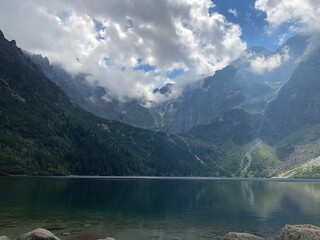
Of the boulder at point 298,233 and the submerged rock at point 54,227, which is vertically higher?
the boulder at point 298,233

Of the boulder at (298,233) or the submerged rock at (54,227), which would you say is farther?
the submerged rock at (54,227)

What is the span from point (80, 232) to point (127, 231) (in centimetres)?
831

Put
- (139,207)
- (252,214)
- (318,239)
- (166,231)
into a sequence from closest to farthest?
(318,239) → (166,231) → (252,214) → (139,207)

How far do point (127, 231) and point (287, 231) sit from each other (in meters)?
30.8

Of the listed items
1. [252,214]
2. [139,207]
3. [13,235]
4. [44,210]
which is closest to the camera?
[13,235]

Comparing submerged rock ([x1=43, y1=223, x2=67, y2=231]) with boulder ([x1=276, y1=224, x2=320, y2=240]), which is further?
submerged rock ([x1=43, y1=223, x2=67, y2=231])

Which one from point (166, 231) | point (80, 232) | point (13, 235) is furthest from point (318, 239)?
point (13, 235)

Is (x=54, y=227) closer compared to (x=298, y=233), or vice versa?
(x=298, y=233)

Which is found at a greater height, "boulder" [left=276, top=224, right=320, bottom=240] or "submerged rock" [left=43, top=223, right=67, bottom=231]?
"boulder" [left=276, top=224, right=320, bottom=240]

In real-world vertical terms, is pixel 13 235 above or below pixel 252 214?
below

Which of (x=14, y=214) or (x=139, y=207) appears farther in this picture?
(x=139, y=207)

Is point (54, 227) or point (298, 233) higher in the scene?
point (298, 233)

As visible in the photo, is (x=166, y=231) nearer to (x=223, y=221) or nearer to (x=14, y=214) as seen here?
(x=223, y=221)

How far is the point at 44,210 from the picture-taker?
86938 millimetres
